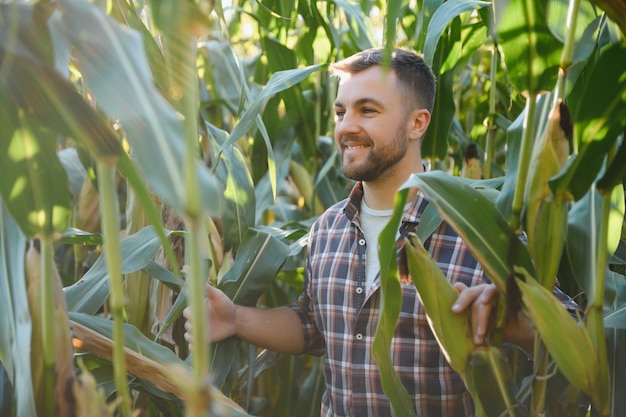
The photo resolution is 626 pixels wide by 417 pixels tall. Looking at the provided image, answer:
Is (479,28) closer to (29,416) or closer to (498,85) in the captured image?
(498,85)

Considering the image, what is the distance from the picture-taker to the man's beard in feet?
5.06

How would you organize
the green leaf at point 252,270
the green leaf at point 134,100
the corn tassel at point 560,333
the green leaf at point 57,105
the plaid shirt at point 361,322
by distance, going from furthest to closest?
the green leaf at point 252,270 → the plaid shirt at point 361,322 → the corn tassel at point 560,333 → the green leaf at point 57,105 → the green leaf at point 134,100

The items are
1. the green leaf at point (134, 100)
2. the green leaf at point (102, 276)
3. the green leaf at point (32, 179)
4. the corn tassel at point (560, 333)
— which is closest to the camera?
the green leaf at point (134, 100)

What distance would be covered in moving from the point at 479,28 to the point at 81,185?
1.10 m

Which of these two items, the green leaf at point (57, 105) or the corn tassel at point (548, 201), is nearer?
the green leaf at point (57, 105)

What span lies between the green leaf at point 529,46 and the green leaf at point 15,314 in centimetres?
62

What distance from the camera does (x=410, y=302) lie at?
4.75 ft

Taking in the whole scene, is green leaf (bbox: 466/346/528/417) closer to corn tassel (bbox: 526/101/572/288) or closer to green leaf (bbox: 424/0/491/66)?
corn tassel (bbox: 526/101/572/288)

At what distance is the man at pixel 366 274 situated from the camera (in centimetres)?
143

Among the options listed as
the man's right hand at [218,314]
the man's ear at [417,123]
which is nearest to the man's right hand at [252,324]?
the man's right hand at [218,314]

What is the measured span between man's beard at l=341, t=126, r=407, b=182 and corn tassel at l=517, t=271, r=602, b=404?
66cm

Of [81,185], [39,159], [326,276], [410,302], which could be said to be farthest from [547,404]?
[81,185]

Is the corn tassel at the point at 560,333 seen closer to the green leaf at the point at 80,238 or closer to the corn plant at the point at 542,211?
the corn plant at the point at 542,211

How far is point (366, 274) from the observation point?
1525 millimetres
